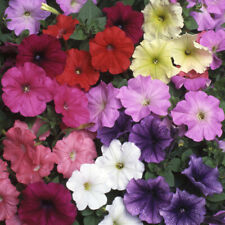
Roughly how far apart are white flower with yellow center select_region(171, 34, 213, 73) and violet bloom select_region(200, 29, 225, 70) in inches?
1.3

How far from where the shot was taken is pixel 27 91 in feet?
3.28

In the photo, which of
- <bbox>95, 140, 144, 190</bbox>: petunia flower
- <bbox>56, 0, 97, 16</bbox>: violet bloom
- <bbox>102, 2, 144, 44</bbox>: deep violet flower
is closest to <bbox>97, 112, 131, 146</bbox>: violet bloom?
<bbox>95, 140, 144, 190</bbox>: petunia flower

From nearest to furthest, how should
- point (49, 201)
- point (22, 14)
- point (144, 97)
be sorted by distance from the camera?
1. point (49, 201)
2. point (144, 97)
3. point (22, 14)

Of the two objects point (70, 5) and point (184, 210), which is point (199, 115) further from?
point (70, 5)

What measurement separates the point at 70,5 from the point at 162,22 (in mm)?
285

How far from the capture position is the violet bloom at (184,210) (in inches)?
38.0

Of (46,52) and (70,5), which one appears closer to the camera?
(46,52)

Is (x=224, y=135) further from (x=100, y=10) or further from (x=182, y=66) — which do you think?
(x=100, y=10)

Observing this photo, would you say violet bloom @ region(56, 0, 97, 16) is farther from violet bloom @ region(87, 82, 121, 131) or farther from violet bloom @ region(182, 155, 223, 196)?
violet bloom @ region(182, 155, 223, 196)

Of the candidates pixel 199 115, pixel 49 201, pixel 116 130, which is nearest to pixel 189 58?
pixel 199 115

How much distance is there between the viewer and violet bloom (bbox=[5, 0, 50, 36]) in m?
1.15

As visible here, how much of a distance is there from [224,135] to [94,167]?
1.28 ft

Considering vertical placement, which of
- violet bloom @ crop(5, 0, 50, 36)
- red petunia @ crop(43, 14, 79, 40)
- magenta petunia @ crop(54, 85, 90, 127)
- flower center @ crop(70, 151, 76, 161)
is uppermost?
red petunia @ crop(43, 14, 79, 40)

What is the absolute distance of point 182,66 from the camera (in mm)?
1131
